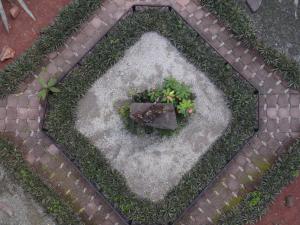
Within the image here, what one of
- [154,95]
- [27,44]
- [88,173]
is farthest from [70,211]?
[27,44]

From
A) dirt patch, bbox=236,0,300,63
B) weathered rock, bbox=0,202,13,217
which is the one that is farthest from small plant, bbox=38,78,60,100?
dirt patch, bbox=236,0,300,63

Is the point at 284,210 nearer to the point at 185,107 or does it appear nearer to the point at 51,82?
the point at 185,107

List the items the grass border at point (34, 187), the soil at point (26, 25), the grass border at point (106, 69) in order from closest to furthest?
the grass border at point (34, 187) → the grass border at point (106, 69) → the soil at point (26, 25)

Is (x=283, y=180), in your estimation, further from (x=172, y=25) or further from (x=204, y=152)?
(x=172, y=25)

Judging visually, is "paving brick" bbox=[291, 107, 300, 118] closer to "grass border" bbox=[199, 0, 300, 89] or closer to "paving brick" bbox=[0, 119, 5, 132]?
"grass border" bbox=[199, 0, 300, 89]

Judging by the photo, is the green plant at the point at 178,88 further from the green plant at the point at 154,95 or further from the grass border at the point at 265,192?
the grass border at the point at 265,192

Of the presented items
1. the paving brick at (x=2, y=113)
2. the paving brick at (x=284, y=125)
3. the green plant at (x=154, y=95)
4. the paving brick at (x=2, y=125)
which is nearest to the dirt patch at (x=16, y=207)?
the paving brick at (x=2, y=125)

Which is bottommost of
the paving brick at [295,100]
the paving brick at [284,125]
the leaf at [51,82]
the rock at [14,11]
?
the paving brick at [284,125]
